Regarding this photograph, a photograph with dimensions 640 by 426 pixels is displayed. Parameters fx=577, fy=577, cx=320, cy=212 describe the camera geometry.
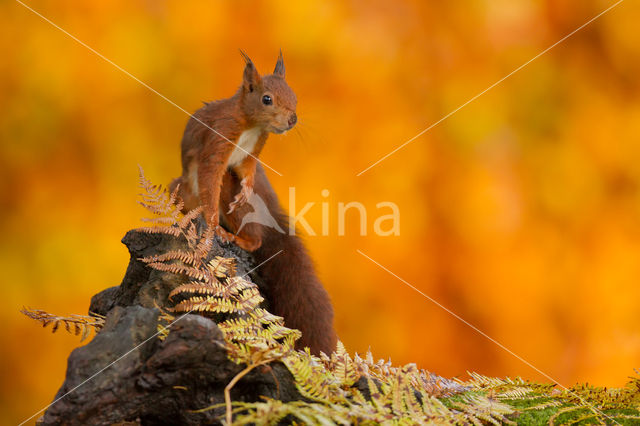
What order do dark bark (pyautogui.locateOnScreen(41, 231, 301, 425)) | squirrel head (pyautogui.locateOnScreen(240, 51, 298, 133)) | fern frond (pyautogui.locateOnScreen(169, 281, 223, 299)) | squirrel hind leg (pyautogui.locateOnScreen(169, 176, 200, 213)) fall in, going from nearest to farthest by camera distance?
dark bark (pyautogui.locateOnScreen(41, 231, 301, 425))
fern frond (pyautogui.locateOnScreen(169, 281, 223, 299))
squirrel head (pyautogui.locateOnScreen(240, 51, 298, 133))
squirrel hind leg (pyautogui.locateOnScreen(169, 176, 200, 213))

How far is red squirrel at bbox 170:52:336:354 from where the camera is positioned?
2.12 m

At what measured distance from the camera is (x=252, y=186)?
2.30m

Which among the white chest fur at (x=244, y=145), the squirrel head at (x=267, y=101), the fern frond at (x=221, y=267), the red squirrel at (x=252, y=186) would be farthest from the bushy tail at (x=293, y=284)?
the fern frond at (x=221, y=267)

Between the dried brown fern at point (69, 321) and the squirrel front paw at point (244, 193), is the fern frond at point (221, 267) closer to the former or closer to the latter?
the dried brown fern at point (69, 321)

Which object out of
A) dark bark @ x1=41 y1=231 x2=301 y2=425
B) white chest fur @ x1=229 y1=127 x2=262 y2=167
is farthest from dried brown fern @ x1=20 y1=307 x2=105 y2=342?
white chest fur @ x1=229 y1=127 x2=262 y2=167

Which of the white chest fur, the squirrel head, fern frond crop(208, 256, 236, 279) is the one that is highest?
the squirrel head

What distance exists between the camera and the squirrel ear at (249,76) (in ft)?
6.95

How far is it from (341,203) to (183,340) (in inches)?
75.2

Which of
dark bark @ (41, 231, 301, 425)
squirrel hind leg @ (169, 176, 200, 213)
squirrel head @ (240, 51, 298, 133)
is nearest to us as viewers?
dark bark @ (41, 231, 301, 425)

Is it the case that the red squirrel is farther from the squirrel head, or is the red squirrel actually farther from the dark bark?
the dark bark

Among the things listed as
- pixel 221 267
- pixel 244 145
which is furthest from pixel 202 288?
pixel 244 145

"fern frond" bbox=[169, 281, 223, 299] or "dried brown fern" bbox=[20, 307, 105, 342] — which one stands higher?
"fern frond" bbox=[169, 281, 223, 299]

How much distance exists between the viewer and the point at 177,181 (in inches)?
92.5

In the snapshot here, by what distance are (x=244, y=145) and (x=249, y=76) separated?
0.27m
